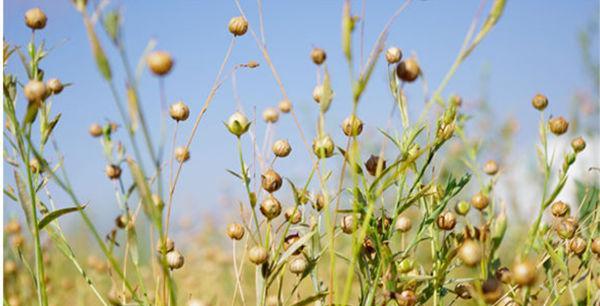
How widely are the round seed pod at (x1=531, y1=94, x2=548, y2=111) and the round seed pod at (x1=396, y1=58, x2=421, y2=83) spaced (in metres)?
0.45

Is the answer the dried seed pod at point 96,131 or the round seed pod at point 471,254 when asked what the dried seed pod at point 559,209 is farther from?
the dried seed pod at point 96,131

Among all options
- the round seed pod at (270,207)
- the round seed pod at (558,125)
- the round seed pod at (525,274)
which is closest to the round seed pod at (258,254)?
the round seed pod at (270,207)

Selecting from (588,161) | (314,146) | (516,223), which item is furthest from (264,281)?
(588,161)

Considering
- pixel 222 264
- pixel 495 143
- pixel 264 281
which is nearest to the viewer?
pixel 264 281

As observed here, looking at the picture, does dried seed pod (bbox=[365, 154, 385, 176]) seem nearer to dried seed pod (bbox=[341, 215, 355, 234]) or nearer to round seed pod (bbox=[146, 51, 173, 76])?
dried seed pod (bbox=[341, 215, 355, 234])

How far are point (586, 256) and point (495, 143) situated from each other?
5.38 ft

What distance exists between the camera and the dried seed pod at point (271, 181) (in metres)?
0.72

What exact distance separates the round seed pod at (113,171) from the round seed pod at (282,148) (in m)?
0.24

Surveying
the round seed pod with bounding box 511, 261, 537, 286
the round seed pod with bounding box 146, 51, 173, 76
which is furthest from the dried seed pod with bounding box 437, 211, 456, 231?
the round seed pod with bounding box 146, 51, 173, 76

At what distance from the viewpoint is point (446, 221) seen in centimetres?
78

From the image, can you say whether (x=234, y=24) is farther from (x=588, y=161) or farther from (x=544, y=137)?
(x=588, y=161)

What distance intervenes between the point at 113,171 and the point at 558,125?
619 millimetres

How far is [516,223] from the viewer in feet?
8.59

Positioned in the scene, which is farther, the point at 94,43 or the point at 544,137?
A: the point at 544,137
